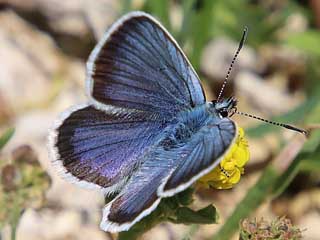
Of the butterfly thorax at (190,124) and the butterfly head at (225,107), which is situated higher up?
the butterfly head at (225,107)

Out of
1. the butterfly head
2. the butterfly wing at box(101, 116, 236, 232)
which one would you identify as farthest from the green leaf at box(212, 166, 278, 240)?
the butterfly wing at box(101, 116, 236, 232)

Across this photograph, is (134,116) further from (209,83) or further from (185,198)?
(209,83)

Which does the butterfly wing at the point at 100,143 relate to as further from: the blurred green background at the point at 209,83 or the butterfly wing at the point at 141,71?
the blurred green background at the point at 209,83

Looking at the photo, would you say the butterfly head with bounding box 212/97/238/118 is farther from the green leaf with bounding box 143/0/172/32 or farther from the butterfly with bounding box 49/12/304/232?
the green leaf with bounding box 143/0/172/32

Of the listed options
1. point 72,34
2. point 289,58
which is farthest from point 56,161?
point 289,58

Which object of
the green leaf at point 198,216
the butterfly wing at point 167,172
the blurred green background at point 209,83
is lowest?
the blurred green background at point 209,83

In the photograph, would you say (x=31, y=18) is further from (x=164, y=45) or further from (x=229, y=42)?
(x=164, y=45)

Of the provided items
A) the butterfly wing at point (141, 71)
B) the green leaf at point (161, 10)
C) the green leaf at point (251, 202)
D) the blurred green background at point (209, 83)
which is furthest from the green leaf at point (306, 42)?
the butterfly wing at point (141, 71)

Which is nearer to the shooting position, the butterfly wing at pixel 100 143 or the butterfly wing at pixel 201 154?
the butterfly wing at pixel 201 154
